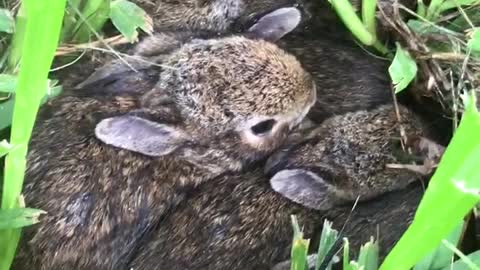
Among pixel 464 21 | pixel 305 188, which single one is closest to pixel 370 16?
pixel 464 21

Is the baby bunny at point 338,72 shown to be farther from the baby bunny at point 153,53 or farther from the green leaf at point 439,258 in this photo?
the green leaf at point 439,258

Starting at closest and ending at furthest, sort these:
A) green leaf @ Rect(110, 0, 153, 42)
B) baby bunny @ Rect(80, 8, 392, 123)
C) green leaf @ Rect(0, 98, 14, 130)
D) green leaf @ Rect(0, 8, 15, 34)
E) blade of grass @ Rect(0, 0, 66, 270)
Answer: blade of grass @ Rect(0, 0, 66, 270) → green leaf @ Rect(0, 98, 14, 130) → green leaf @ Rect(0, 8, 15, 34) → green leaf @ Rect(110, 0, 153, 42) → baby bunny @ Rect(80, 8, 392, 123)

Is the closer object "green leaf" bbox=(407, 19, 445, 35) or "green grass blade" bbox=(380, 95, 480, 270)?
"green grass blade" bbox=(380, 95, 480, 270)

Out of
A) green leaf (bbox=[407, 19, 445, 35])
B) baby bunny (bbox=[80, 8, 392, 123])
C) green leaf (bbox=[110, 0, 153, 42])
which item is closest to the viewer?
green leaf (bbox=[110, 0, 153, 42])

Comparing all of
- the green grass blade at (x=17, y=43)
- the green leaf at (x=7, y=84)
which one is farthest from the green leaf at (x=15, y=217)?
the green grass blade at (x=17, y=43)

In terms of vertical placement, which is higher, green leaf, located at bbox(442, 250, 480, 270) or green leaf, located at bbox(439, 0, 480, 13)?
green leaf, located at bbox(439, 0, 480, 13)

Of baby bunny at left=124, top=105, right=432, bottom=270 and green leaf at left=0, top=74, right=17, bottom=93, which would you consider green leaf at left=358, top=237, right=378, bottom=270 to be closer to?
baby bunny at left=124, top=105, right=432, bottom=270

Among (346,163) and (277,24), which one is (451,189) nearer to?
(346,163)

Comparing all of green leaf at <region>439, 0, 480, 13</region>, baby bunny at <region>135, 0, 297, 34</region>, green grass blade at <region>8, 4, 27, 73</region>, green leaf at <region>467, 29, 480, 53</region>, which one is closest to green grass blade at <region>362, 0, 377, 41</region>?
green leaf at <region>439, 0, 480, 13</region>
